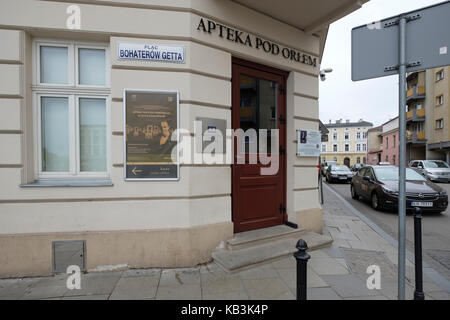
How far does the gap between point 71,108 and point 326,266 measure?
4562 mm

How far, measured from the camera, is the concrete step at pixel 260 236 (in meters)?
3.79

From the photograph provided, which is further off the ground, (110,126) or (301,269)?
(110,126)

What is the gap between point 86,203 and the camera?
338 centimetres

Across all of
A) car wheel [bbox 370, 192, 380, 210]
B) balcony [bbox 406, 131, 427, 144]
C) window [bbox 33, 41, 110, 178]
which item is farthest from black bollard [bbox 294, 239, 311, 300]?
balcony [bbox 406, 131, 427, 144]

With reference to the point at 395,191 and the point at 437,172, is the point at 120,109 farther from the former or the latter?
the point at 437,172

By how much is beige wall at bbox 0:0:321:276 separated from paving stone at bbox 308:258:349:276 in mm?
1410

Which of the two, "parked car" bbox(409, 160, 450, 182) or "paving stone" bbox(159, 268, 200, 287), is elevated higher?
"parked car" bbox(409, 160, 450, 182)

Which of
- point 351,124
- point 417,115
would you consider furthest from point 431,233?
point 351,124

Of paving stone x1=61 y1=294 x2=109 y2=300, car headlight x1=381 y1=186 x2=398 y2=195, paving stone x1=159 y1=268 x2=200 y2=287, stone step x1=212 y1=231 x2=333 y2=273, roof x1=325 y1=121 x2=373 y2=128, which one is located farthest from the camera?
roof x1=325 y1=121 x2=373 y2=128

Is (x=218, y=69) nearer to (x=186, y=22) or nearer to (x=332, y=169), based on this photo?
(x=186, y=22)

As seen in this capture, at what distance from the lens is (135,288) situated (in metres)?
2.94

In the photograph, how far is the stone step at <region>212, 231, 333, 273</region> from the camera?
336 cm

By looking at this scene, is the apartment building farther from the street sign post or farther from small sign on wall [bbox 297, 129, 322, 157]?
the street sign post

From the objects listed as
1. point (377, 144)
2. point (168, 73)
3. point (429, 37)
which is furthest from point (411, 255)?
point (377, 144)
